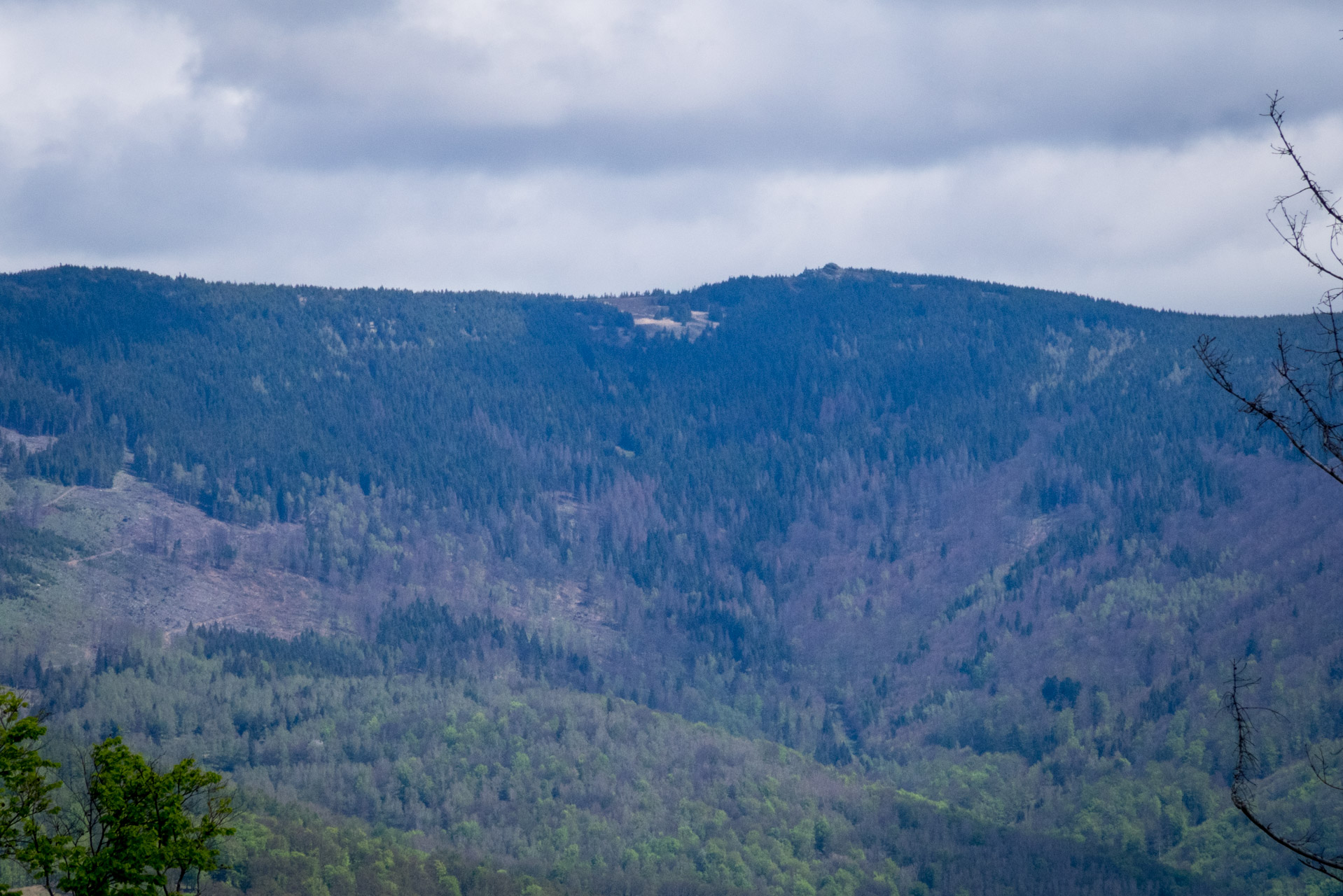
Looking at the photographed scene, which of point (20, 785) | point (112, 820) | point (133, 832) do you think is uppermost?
point (20, 785)

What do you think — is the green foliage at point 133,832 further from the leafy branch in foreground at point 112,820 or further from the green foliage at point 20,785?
the green foliage at point 20,785

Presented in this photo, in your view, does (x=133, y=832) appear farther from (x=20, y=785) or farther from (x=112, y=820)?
(x=20, y=785)

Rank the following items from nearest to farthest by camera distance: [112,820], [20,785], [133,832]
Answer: [20,785], [133,832], [112,820]

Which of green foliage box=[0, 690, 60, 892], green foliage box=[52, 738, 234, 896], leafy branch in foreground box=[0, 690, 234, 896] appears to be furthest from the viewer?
green foliage box=[52, 738, 234, 896]

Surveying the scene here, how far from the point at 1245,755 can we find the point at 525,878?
175m

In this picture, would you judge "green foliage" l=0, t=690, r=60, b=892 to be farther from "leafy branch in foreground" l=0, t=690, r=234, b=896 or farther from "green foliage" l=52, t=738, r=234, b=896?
"green foliage" l=52, t=738, r=234, b=896

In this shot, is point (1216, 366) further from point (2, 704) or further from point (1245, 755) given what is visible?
point (2, 704)

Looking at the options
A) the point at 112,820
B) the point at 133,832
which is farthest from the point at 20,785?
the point at 133,832

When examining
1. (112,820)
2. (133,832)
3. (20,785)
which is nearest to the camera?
(20,785)

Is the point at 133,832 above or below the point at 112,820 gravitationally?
below

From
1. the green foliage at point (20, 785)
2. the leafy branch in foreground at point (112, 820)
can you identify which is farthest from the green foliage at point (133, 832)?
the green foliage at point (20, 785)

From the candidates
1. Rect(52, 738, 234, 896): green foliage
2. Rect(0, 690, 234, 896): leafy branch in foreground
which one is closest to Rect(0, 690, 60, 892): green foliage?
Rect(0, 690, 234, 896): leafy branch in foreground

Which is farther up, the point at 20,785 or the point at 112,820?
the point at 20,785

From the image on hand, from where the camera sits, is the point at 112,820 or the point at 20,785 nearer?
the point at 20,785
